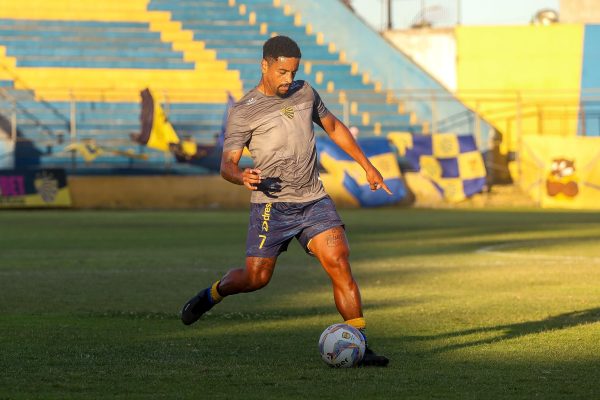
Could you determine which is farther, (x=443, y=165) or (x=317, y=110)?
(x=443, y=165)

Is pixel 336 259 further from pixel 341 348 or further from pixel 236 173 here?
pixel 236 173

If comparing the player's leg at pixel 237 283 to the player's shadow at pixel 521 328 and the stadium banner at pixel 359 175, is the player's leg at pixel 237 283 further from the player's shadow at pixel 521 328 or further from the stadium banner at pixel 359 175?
the stadium banner at pixel 359 175

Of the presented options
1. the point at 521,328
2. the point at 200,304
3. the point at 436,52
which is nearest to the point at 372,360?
the point at 200,304

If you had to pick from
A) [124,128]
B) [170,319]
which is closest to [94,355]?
[170,319]

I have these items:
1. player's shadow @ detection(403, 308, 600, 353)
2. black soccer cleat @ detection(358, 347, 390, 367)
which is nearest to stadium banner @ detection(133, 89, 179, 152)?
player's shadow @ detection(403, 308, 600, 353)

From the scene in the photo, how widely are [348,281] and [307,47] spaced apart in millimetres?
36718

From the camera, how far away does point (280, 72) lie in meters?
8.41

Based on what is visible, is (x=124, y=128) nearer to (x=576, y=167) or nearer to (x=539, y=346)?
(x=576, y=167)

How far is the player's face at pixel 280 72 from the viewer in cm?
834

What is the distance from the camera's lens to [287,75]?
8406 mm

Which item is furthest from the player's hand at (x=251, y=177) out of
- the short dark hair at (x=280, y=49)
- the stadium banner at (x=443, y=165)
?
the stadium banner at (x=443, y=165)

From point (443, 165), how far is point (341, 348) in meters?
30.6

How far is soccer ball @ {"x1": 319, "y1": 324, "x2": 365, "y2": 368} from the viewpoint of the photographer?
7.91 metres

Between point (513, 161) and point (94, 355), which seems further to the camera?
point (513, 161)
